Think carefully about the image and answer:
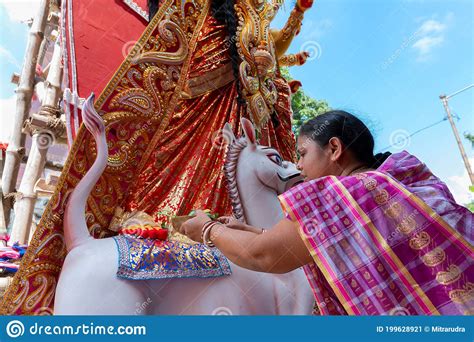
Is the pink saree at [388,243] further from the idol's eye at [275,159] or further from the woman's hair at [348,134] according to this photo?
the idol's eye at [275,159]

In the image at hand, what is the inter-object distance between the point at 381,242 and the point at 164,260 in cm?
92

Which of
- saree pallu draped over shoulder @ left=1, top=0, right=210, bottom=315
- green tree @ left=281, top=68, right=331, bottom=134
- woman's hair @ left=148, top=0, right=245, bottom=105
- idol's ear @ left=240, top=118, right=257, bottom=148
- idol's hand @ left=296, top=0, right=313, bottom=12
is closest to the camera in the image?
saree pallu draped over shoulder @ left=1, top=0, right=210, bottom=315

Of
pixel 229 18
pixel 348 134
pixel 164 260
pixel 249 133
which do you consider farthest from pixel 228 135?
pixel 348 134

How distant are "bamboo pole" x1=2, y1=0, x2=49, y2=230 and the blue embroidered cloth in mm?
1913

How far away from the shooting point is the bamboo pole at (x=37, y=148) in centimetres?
293

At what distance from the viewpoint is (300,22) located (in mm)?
3053

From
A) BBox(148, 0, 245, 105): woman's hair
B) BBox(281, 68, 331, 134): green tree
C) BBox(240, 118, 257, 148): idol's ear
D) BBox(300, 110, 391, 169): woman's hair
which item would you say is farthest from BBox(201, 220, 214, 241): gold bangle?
BBox(281, 68, 331, 134): green tree

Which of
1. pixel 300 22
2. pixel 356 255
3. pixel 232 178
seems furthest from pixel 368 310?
pixel 300 22

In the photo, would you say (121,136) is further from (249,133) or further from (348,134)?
(348,134)

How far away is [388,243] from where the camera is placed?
96 centimetres

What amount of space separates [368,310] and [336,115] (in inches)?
20.5

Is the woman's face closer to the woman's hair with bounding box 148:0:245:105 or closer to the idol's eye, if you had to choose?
the idol's eye

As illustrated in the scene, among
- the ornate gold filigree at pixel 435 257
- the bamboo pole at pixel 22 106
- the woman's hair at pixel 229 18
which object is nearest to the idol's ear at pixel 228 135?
the woman's hair at pixel 229 18

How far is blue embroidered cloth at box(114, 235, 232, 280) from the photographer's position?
156 centimetres
